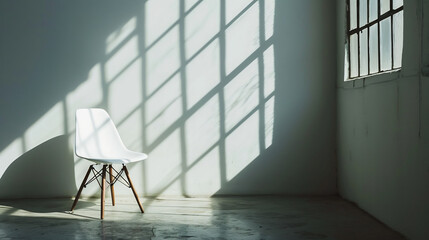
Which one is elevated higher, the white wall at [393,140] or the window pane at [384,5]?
the window pane at [384,5]

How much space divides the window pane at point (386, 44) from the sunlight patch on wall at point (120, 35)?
2272 millimetres

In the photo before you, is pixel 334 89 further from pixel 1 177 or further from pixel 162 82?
pixel 1 177

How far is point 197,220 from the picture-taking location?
14.4 ft

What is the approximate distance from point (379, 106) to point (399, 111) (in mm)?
416

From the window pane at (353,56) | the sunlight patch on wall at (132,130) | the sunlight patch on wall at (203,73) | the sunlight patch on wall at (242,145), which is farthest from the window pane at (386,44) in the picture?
the sunlight patch on wall at (132,130)

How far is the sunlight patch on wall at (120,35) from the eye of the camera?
5.33m

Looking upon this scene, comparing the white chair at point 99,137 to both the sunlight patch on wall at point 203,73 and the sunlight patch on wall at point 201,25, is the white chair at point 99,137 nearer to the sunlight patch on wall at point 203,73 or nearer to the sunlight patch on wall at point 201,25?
the sunlight patch on wall at point 203,73

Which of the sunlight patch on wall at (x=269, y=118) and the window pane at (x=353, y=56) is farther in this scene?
the sunlight patch on wall at (x=269, y=118)

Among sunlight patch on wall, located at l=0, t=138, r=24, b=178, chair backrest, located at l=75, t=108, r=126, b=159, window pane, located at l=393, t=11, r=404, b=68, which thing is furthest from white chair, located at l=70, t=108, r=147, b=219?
window pane, located at l=393, t=11, r=404, b=68

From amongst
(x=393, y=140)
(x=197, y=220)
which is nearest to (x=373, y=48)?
(x=393, y=140)

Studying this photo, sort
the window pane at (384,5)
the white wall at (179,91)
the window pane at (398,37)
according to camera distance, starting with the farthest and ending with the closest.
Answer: the white wall at (179,91), the window pane at (384,5), the window pane at (398,37)

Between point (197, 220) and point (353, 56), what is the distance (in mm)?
2029

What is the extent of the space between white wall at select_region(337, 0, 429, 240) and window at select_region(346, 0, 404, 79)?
0.37ft

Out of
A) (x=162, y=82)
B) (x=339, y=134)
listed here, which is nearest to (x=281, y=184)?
(x=339, y=134)
